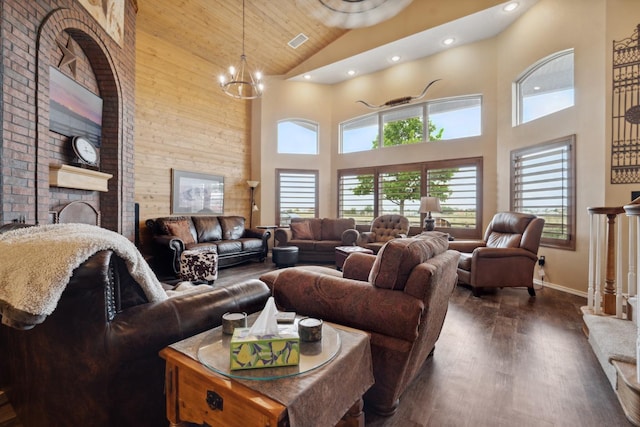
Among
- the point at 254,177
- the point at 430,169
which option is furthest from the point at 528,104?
the point at 254,177

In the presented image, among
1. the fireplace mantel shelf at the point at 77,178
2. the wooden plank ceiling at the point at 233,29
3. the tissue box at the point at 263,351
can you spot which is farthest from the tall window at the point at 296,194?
the tissue box at the point at 263,351

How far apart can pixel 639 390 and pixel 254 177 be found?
644cm

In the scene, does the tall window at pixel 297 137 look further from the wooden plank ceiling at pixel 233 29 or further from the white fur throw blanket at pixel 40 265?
the white fur throw blanket at pixel 40 265

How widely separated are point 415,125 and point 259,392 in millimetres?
6052

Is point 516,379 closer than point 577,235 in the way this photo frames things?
Yes

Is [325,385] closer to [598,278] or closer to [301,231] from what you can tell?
[598,278]

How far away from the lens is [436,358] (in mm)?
2168

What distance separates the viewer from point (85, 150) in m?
3.38

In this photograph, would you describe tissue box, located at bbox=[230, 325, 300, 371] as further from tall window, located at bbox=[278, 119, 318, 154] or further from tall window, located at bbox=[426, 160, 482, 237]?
tall window, located at bbox=[278, 119, 318, 154]

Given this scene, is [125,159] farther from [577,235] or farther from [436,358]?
[577,235]

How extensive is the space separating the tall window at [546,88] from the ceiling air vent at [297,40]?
390 centimetres

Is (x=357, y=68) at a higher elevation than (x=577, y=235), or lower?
higher

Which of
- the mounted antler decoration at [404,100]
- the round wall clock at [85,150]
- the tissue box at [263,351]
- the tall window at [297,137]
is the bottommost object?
the tissue box at [263,351]

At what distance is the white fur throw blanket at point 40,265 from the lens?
906mm
